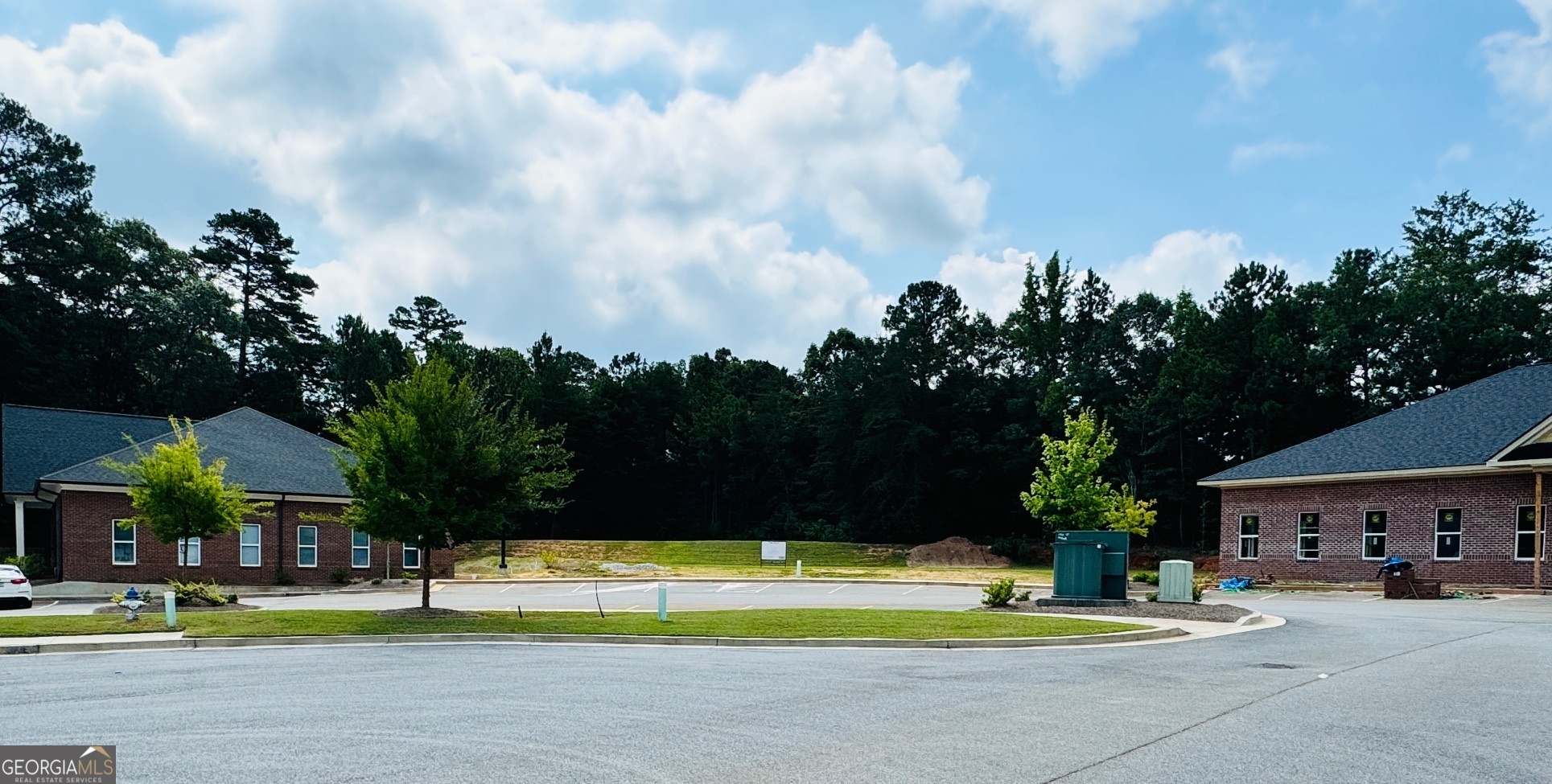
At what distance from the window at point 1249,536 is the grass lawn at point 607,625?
1995cm

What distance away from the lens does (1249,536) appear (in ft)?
123

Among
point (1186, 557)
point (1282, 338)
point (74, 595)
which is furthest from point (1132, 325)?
point (74, 595)

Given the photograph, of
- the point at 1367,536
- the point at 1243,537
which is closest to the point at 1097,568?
the point at 1367,536

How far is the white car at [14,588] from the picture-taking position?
86.0 ft

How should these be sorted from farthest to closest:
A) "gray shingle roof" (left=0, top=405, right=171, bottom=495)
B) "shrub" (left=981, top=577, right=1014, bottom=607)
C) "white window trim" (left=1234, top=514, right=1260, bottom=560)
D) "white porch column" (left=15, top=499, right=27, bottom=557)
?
"gray shingle roof" (left=0, top=405, right=171, bottom=495) < "white window trim" (left=1234, top=514, right=1260, bottom=560) < "white porch column" (left=15, top=499, right=27, bottom=557) < "shrub" (left=981, top=577, right=1014, bottom=607)

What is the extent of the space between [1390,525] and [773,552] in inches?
1297

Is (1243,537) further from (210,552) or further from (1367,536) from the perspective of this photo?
(210,552)

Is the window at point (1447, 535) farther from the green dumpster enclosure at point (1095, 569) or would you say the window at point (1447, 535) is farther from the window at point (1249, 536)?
the green dumpster enclosure at point (1095, 569)

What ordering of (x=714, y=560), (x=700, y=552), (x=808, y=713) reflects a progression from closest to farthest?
1. (x=808, y=713)
2. (x=714, y=560)
3. (x=700, y=552)

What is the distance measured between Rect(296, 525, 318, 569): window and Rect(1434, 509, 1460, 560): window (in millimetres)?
36900

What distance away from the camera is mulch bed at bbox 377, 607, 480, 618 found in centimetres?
2150

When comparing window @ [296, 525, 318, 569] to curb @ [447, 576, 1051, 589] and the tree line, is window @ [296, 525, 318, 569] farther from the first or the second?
the tree line

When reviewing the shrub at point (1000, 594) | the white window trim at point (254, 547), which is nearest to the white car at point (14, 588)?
the white window trim at point (254, 547)

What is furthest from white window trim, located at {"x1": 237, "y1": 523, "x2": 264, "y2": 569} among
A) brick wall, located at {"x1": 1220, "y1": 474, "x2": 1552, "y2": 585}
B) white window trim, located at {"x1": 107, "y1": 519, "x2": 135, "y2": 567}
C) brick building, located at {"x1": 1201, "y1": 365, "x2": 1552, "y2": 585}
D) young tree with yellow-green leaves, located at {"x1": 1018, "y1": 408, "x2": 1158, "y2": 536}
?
brick wall, located at {"x1": 1220, "y1": 474, "x2": 1552, "y2": 585}
